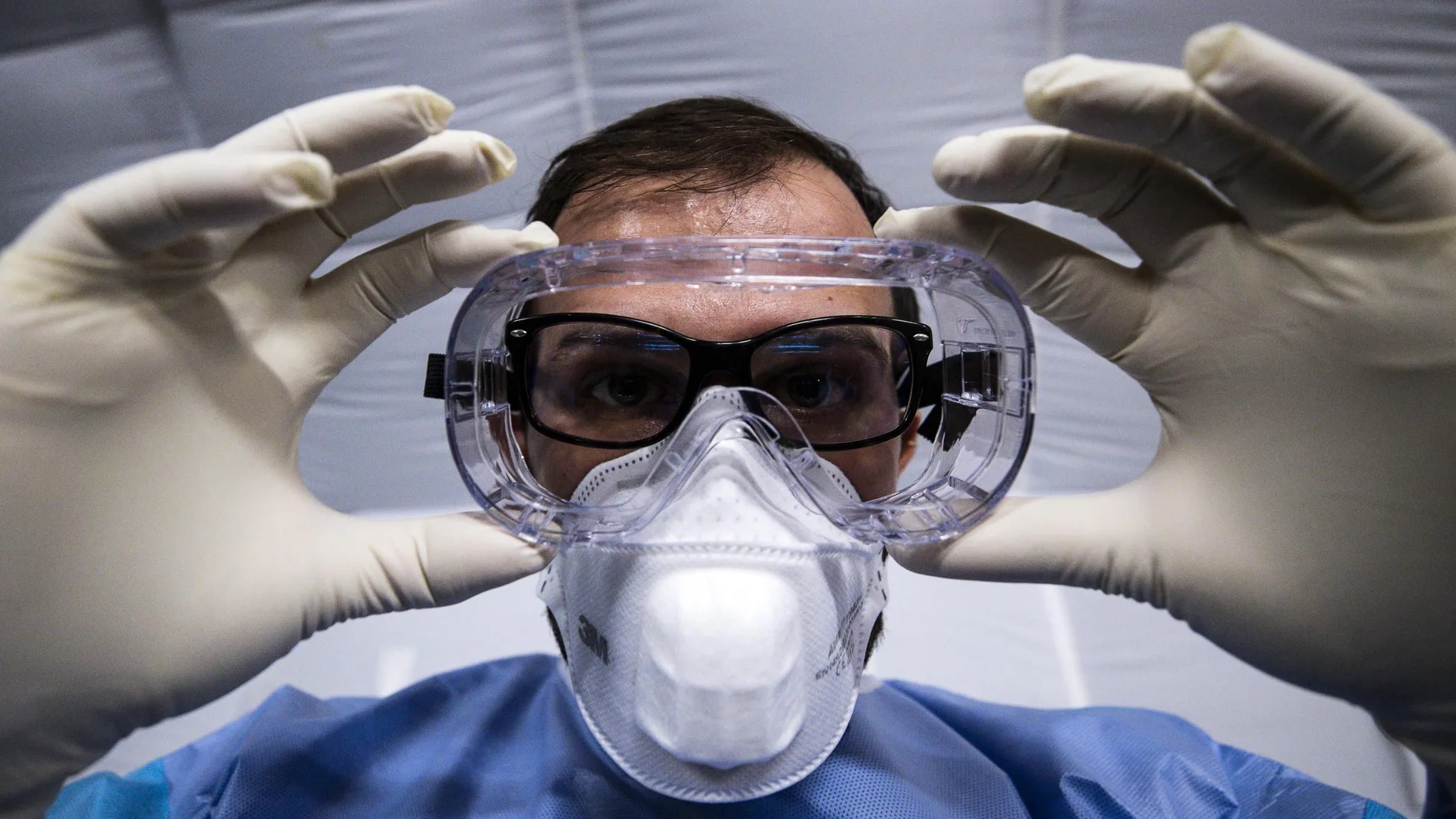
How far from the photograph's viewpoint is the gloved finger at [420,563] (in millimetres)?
855

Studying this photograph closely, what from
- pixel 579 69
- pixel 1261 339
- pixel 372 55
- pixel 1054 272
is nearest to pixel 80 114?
pixel 372 55

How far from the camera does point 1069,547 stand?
0.85 m

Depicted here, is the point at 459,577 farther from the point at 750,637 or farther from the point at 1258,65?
the point at 1258,65

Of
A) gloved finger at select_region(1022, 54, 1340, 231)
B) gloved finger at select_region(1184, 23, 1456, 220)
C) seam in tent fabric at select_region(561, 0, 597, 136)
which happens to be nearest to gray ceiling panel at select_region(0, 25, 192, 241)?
seam in tent fabric at select_region(561, 0, 597, 136)

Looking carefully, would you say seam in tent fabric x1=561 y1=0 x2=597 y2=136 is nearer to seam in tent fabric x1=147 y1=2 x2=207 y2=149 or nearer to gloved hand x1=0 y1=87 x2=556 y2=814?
seam in tent fabric x1=147 y1=2 x2=207 y2=149

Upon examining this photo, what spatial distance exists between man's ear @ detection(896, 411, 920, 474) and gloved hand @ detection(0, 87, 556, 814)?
0.55m

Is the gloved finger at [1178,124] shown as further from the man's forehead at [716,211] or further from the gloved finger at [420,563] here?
the gloved finger at [420,563]

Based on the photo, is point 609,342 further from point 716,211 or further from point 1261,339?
point 1261,339

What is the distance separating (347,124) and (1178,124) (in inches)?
27.0

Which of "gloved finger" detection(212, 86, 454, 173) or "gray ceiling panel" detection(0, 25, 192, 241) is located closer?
"gloved finger" detection(212, 86, 454, 173)

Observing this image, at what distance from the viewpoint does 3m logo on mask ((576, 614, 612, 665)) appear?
887 mm

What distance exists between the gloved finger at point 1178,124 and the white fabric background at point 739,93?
975 mm

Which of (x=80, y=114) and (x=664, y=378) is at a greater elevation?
(x=80, y=114)

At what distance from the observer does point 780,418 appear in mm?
931
